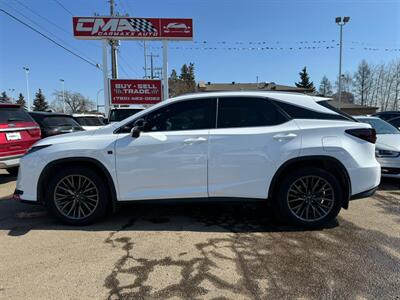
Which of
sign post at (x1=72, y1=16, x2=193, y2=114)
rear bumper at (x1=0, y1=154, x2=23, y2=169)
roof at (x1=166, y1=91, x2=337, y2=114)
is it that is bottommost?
rear bumper at (x1=0, y1=154, x2=23, y2=169)

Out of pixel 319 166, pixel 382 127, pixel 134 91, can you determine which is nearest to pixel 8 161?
pixel 319 166

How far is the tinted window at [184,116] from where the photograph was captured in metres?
4.57

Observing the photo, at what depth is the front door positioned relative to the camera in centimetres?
445

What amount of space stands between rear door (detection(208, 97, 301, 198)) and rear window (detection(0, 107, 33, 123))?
516 cm

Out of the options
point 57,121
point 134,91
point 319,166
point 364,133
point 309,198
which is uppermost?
point 134,91

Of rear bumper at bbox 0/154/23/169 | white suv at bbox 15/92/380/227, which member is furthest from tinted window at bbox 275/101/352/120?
rear bumper at bbox 0/154/23/169

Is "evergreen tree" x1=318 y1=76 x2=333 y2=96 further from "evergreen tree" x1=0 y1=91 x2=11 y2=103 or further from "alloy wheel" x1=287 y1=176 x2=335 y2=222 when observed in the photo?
"alloy wheel" x1=287 y1=176 x2=335 y2=222

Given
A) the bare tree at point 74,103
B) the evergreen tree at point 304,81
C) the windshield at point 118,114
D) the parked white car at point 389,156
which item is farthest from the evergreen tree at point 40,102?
the parked white car at point 389,156

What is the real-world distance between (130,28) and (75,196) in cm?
1136

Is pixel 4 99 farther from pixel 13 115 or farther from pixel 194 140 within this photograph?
pixel 194 140

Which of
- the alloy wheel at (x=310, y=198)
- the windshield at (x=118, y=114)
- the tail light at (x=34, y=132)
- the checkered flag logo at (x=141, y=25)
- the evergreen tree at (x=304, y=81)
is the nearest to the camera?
the alloy wheel at (x=310, y=198)

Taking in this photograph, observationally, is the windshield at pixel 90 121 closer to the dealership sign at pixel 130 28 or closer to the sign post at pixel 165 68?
the sign post at pixel 165 68

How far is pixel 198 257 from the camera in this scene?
3.71 m

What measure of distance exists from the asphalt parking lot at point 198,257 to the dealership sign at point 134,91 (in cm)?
1009
